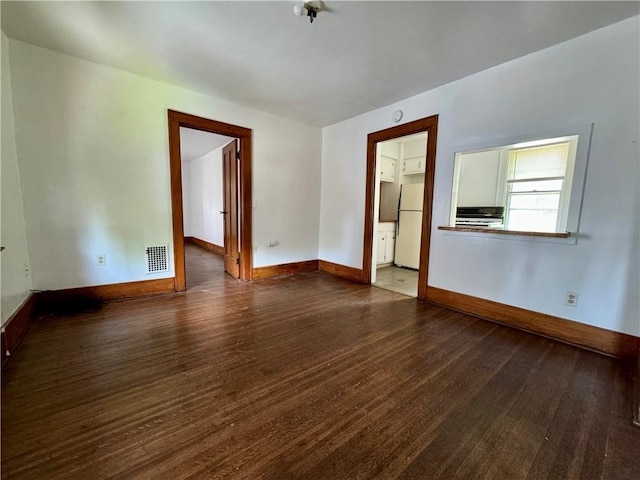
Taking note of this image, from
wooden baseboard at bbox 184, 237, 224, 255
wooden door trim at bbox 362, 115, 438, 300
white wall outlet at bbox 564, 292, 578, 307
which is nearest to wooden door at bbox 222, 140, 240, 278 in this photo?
wooden baseboard at bbox 184, 237, 224, 255

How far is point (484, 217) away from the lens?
3.69 meters

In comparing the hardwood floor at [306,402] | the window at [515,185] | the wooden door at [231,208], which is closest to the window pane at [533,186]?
the window at [515,185]

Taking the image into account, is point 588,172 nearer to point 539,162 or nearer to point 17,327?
point 539,162

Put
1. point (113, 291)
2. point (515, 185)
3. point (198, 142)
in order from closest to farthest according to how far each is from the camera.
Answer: point (113, 291)
point (515, 185)
point (198, 142)

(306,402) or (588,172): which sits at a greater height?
(588,172)

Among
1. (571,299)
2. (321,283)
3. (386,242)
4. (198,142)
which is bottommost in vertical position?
(321,283)

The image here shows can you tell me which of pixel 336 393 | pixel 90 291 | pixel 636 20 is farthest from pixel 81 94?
pixel 636 20

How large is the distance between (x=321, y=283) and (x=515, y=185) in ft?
9.97

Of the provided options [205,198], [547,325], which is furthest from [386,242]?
[205,198]

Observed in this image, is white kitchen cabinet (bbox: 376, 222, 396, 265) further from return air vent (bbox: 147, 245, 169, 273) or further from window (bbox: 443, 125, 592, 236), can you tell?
return air vent (bbox: 147, 245, 169, 273)

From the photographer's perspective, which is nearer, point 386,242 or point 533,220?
point 533,220

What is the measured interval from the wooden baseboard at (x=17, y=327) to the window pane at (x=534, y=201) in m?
5.28

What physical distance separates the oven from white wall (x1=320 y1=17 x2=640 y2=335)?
1117 mm

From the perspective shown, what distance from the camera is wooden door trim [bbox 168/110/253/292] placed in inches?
119
